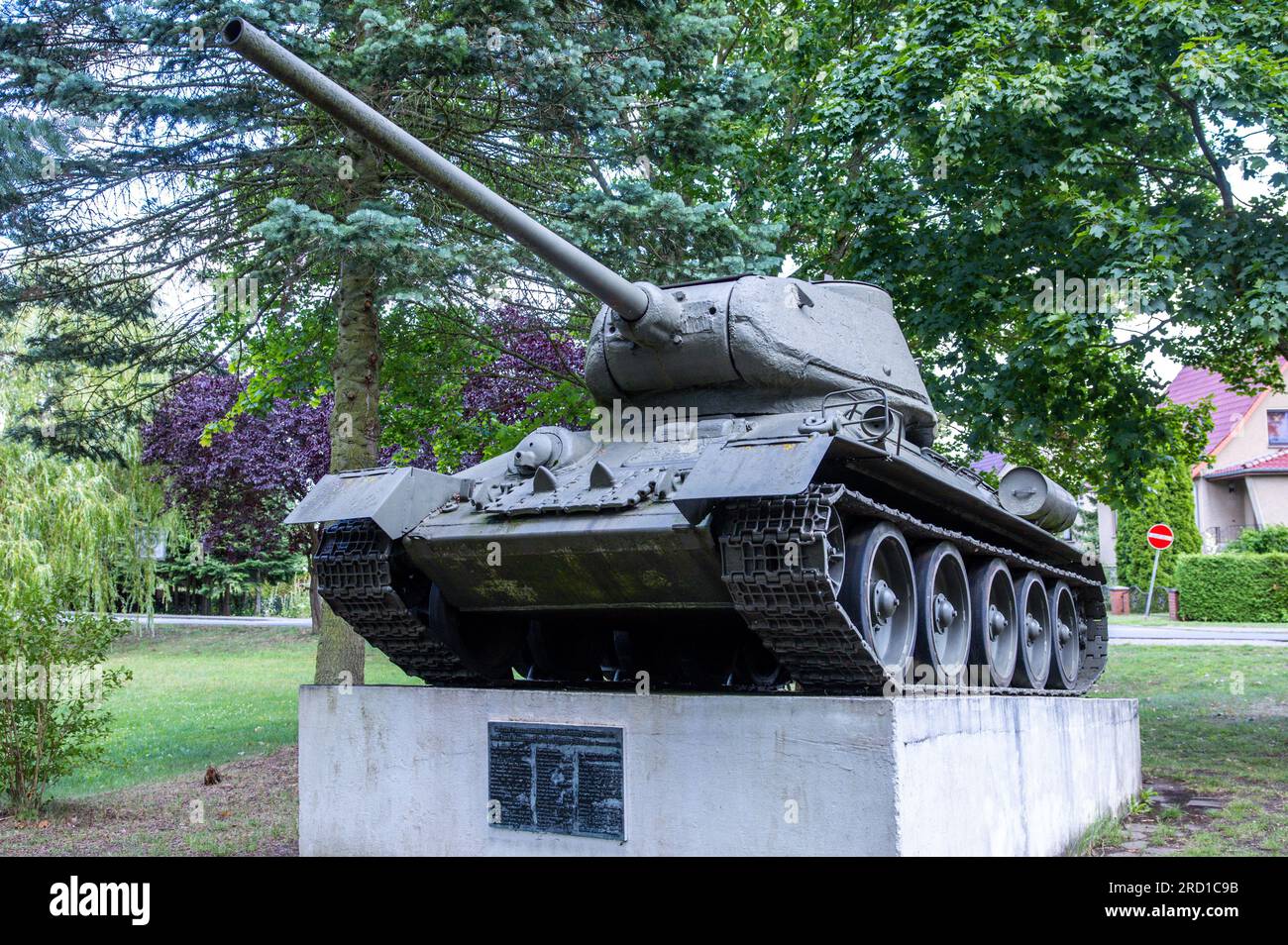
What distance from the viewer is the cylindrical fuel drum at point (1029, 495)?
9.53m

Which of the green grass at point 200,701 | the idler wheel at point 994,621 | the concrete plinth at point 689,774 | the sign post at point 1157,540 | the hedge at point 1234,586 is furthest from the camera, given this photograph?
the hedge at point 1234,586

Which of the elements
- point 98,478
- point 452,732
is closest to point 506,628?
point 452,732

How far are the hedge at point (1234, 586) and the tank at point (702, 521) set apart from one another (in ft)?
77.9

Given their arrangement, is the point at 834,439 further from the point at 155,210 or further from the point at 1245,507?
the point at 1245,507

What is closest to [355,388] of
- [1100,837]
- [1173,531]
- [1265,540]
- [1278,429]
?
[1100,837]

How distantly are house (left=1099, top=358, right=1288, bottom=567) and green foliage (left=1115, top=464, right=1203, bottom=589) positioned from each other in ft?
3.36

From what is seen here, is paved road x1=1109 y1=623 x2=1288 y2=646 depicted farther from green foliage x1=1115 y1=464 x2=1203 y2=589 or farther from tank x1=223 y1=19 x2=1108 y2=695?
tank x1=223 y1=19 x2=1108 y2=695

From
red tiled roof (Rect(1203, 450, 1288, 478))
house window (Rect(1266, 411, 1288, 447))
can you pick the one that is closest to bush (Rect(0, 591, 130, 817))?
red tiled roof (Rect(1203, 450, 1288, 478))

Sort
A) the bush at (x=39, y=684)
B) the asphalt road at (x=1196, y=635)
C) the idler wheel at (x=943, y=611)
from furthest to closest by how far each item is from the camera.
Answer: the asphalt road at (x=1196, y=635), the bush at (x=39, y=684), the idler wheel at (x=943, y=611)

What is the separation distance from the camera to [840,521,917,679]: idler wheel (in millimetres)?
6789

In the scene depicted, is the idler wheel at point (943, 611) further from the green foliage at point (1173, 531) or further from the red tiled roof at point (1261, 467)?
the red tiled roof at point (1261, 467)

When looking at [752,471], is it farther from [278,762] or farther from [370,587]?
[278,762]

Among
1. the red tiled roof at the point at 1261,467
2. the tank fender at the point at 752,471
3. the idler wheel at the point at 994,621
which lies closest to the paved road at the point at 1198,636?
the red tiled roof at the point at 1261,467

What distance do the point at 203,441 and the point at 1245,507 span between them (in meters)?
33.5
